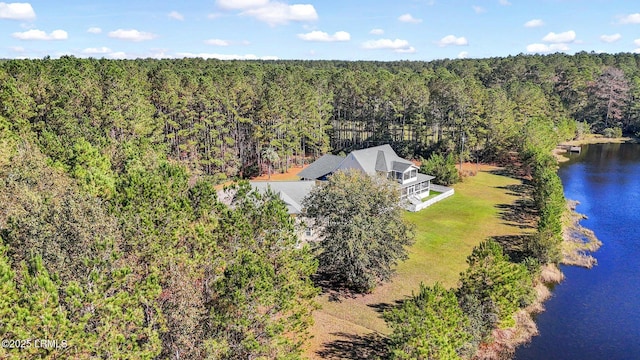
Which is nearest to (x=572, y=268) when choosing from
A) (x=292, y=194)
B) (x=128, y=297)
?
(x=292, y=194)

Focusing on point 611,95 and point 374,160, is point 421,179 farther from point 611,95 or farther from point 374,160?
point 611,95

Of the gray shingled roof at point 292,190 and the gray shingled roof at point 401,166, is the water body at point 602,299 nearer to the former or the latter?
the gray shingled roof at point 401,166

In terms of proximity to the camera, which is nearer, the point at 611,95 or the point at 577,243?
the point at 577,243

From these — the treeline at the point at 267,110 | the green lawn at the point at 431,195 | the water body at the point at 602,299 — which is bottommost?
the water body at the point at 602,299

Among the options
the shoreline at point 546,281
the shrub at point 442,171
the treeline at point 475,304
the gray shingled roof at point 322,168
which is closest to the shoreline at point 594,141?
the shrub at point 442,171

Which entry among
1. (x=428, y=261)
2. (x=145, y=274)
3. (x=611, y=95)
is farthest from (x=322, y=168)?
(x=611, y=95)

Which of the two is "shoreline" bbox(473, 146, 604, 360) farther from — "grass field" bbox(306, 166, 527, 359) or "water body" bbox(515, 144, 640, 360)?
"grass field" bbox(306, 166, 527, 359)
